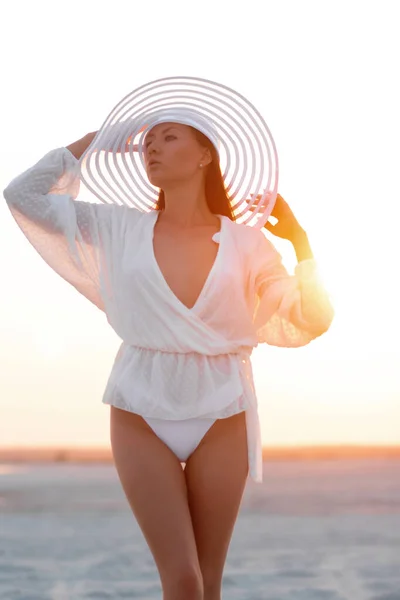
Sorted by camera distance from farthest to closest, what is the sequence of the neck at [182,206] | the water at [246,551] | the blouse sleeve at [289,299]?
the water at [246,551] → the neck at [182,206] → the blouse sleeve at [289,299]

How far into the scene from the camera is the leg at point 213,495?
3.95 metres

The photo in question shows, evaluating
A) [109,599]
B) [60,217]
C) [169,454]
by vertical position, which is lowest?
[109,599]

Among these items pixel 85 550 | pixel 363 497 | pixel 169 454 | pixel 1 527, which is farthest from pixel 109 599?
pixel 363 497

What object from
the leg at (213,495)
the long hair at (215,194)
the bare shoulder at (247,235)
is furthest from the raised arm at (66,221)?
the leg at (213,495)

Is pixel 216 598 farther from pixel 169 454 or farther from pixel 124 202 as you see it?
pixel 124 202

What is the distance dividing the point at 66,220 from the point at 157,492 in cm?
108

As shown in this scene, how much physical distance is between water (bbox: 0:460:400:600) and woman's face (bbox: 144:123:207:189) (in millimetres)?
3976

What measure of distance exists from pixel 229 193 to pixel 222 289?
0.59 meters

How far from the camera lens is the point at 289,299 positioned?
415cm

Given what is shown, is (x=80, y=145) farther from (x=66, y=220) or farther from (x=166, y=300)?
(x=166, y=300)

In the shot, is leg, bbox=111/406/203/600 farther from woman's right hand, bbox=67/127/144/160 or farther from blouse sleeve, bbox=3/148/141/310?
woman's right hand, bbox=67/127/144/160

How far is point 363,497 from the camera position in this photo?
1862cm

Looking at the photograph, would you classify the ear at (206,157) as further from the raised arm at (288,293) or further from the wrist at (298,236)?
the wrist at (298,236)

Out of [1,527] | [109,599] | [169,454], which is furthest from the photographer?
[1,527]
